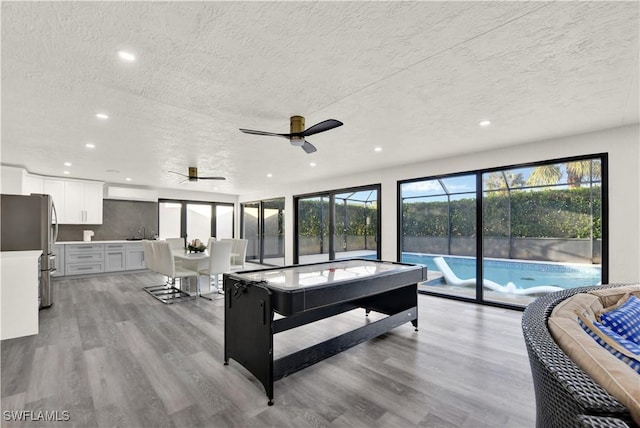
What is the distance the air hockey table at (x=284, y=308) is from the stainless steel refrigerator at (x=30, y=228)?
3542mm

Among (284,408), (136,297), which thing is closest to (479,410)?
(284,408)

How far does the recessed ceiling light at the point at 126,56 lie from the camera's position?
1.92m

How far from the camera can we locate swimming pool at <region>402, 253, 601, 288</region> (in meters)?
4.05

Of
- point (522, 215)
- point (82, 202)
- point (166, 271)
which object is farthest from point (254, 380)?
point (82, 202)

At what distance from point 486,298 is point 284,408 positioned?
3.88 m

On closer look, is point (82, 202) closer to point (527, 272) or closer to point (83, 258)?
point (83, 258)

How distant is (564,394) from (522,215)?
14.3ft

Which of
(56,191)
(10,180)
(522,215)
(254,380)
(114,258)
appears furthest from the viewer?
(114,258)

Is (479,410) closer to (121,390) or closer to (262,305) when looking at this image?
(262,305)

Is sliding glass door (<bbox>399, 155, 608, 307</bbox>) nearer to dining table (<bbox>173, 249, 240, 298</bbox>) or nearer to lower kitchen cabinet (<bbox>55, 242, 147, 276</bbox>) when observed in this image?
dining table (<bbox>173, 249, 240, 298</bbox>)

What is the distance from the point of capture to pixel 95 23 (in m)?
1.64

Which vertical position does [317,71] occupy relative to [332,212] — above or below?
above

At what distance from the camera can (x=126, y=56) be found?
196cm

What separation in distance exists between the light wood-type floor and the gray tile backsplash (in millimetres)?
4551
